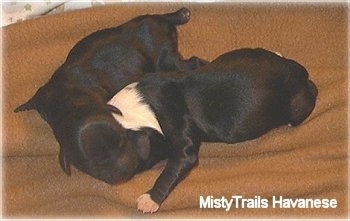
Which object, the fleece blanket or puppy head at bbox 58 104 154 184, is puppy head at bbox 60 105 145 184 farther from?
the fleece blanket

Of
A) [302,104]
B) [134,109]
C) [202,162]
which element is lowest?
[202,162]

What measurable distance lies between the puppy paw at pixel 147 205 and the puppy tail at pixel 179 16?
68 centimetres

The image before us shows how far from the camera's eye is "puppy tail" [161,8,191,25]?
8.59 feet

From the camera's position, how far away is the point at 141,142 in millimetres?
2100

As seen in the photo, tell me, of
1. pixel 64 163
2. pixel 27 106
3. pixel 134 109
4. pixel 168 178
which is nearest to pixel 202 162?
pixel 168 178

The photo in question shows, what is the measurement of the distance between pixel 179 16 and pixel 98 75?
44 cm

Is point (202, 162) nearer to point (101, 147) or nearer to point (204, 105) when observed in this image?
point (204, 105)

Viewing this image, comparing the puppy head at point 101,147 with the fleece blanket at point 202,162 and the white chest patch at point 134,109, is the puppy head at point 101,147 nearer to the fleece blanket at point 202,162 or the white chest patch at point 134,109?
the white chest patch at point 134,109

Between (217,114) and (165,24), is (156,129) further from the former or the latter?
(165,24)

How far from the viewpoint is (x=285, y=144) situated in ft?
7.60

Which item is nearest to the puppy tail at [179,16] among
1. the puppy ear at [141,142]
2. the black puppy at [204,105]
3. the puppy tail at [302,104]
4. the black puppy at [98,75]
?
the black puppy at [98,75]

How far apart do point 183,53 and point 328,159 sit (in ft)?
2.03

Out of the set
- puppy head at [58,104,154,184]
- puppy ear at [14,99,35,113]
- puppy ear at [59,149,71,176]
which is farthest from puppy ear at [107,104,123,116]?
puppy ear at [14,99,35,113]

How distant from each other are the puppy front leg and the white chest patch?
0.30 ft
